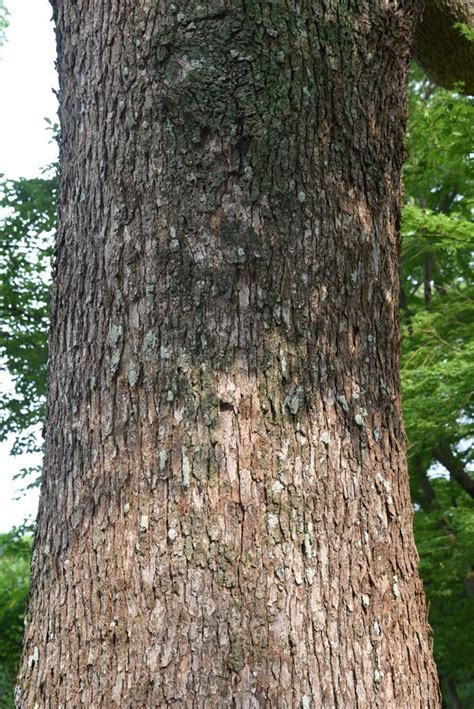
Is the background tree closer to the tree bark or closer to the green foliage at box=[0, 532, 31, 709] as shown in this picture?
the tree bark

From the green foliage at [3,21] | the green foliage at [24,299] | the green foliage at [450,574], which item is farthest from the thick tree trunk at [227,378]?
the green foliage at [3,21]

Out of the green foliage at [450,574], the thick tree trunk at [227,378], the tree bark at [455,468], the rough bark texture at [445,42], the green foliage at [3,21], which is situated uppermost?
the green foliage at [3,21]

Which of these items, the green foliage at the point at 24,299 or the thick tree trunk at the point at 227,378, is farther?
the green foliage at the point at 24,299

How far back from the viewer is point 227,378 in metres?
1.74

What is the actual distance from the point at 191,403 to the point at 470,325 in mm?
8195

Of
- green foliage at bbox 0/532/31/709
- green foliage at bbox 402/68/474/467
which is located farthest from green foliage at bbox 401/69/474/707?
green foliage at bbox 0/532/31/709

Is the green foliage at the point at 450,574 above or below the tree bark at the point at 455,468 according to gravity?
below

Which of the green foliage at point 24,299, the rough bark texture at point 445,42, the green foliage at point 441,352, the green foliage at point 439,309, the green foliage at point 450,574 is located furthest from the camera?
the green foliage at point 24,299

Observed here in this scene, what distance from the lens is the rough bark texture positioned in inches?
121

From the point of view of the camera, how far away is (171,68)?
1930mm

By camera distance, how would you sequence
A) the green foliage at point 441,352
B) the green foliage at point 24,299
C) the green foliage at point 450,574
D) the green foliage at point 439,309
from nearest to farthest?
the green foliage at point 439,309 < the green foliage at point 441,352 < the green foliage at point 450,574 < the green foliage at point 24,299

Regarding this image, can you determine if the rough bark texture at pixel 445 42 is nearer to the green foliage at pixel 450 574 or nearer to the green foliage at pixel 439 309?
the green foliage at pixel 439 309

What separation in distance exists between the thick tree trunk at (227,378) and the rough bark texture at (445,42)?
3.71ft

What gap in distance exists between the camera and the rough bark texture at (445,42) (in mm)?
3062
